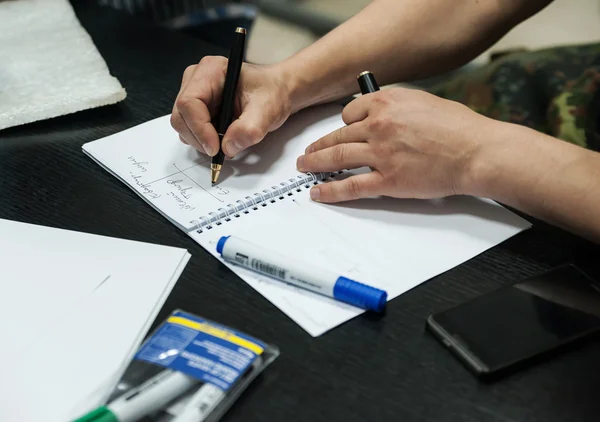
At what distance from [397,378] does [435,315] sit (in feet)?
0.23

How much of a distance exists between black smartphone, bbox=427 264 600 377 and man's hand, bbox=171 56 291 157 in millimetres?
324

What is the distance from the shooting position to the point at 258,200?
66 centimetres

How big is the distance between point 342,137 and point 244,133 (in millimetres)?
113

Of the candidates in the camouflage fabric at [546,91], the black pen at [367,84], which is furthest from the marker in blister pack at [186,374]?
the camouflage fabric at [546,91]

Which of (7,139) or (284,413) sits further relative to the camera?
(7,139)

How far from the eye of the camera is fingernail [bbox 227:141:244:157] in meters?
0.70

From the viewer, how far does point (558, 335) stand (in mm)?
483

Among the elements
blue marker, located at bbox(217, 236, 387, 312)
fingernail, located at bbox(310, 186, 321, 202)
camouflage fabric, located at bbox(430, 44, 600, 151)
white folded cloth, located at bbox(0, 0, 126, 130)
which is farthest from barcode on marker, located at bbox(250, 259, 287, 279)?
camouflage fabric, located at bbox(430, 44, 600, 151)

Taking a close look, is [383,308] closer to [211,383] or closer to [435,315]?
[435,315]

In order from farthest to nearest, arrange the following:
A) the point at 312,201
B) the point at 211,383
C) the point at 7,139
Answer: the point at 7,139 < the point at 312,201 < the point at 211,383

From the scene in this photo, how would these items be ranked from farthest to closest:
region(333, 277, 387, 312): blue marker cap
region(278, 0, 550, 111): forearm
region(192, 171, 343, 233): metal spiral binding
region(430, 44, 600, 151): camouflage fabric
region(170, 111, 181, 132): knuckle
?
region(430, 44, 600, 151): camouflage fabric < region(278, 0, 550, 111): forearm < region(170, 111, 181, 132): knuckle < region(192, 171, 343, 233): metal spiral binding < region(333, 277, 387, 312): blue marker cap

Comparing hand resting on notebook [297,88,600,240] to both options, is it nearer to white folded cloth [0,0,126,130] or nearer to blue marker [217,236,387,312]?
blue marker [217,236,387,312]

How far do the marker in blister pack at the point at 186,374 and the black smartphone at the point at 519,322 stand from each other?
0.48 feet

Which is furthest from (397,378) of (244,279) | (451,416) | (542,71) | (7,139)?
(542,71)
